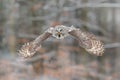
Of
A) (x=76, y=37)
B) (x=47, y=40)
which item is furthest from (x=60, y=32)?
(x=47, y=40)

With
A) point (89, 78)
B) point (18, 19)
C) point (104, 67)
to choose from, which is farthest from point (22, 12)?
point (104, 67)

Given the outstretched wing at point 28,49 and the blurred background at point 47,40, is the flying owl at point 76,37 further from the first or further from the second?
the blurred background at point 47,40

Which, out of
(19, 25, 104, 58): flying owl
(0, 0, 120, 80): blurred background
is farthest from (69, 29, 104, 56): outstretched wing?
(0, 0, 120, 80): blurred background

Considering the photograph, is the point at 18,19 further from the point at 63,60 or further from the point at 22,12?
the point at 63,60

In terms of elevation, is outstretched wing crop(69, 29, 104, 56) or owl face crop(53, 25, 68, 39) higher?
owl face crop(53, 25, 68, 39)

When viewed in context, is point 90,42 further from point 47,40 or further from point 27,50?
point 47,40

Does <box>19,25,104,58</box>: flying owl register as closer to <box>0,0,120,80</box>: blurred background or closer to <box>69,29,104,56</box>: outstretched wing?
<box>69,29,104,56</box>: outstretched wing

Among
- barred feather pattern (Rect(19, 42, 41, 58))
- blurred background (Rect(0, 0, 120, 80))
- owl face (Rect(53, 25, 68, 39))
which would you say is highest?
blurred background (Rect(0, 0, 120, 80))
